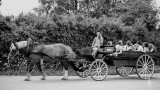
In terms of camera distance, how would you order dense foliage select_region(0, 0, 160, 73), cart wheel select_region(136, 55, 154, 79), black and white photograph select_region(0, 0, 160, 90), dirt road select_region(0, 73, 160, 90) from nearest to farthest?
1. dirt road select_region(0, 73, 160, 90)
2. black and white photograph select_region(0, 0, 160, 90)
3. cart wheel select_region(136, 55, 154, 79)
4. dense foliage select_region(0, 0, 160, 73)

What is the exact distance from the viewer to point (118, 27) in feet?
69.9

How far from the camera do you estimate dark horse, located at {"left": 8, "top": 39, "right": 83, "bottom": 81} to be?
1230 cm

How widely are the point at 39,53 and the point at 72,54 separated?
5.26 feet

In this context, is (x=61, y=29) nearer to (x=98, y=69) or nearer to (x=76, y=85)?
(x=98, y=69)

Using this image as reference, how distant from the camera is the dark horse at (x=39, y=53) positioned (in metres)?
12.3

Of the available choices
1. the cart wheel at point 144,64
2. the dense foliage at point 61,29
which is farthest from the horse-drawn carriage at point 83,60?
the dense foliage at point 61,29

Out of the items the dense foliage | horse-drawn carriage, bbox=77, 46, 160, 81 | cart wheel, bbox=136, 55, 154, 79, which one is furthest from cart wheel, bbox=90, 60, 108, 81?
the dense foliage

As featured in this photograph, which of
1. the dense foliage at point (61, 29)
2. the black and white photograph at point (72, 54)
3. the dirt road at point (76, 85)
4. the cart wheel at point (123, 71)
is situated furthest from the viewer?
the dense foliage at point (61, 29)

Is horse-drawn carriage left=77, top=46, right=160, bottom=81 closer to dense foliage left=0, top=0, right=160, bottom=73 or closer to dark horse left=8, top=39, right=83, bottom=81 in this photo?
dark horse left=8, top=39, right=83, bottom=81

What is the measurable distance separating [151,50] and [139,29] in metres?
13.5

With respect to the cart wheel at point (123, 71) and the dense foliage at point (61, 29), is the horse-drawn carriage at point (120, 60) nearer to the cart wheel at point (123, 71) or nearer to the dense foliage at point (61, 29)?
the cart wheel at point (123, 71)

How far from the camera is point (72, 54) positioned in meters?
13.3

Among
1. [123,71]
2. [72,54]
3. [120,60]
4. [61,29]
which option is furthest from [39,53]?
[61,29]

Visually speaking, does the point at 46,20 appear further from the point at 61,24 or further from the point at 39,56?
the point at 39,56
